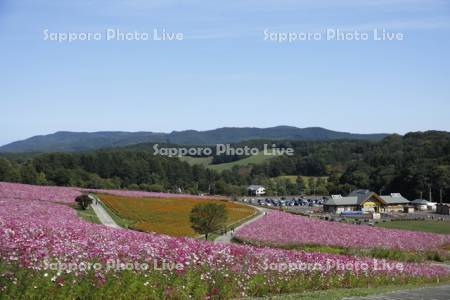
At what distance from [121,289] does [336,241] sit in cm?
2919

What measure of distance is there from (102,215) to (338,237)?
20.4 m

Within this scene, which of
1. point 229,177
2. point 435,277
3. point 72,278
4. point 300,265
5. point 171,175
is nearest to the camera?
point 72,278

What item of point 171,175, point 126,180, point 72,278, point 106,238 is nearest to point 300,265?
point 106,238

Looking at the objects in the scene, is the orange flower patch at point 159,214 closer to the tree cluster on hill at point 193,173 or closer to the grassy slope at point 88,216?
the grassy slope at point 88,216

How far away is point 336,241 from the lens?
42.0 m

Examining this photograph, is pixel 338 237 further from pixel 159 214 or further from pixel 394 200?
pixel 394 200

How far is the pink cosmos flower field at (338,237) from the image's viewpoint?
136ft

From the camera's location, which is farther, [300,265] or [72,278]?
[300,265]

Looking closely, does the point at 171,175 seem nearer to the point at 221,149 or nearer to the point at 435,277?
the point at 221,149

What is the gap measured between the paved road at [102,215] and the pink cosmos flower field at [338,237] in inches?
351

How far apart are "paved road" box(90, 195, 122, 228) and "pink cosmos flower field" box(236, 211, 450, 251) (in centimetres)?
891

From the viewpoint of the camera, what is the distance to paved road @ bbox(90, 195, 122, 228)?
46.3 m

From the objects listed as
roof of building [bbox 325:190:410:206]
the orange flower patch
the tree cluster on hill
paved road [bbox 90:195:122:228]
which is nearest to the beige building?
roof of building [bbox 325:190:410:206]

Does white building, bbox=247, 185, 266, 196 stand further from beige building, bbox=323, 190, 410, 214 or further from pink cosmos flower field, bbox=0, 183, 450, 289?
pink cosmos flower field, bbox=0, 183, 450, 289
